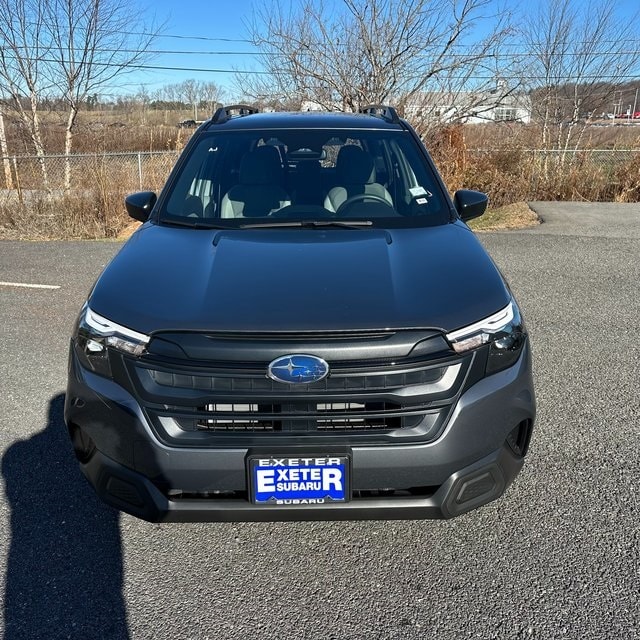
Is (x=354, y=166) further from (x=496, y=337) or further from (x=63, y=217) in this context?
(x=63, y=217)

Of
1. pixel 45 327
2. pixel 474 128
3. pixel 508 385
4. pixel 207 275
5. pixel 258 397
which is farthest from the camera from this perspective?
pixel 474 128

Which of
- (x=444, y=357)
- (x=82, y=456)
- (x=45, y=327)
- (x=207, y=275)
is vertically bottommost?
(x=45, y=327)

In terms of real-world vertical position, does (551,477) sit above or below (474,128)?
below

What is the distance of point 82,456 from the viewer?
2.31 meters

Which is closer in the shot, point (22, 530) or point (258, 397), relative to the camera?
point (258, 397)

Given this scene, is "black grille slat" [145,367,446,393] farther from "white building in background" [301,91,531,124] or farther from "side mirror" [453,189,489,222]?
"white building in background" [301,91,531,124]

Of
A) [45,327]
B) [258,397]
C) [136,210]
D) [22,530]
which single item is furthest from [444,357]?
[45,327]

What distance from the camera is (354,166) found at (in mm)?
3562

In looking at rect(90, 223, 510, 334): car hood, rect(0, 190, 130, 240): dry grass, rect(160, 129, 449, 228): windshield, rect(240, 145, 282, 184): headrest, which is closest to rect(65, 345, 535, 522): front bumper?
rect(90, 223, 510, 334): car hood

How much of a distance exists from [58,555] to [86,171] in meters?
8.89

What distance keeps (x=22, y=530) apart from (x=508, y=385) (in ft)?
6.93

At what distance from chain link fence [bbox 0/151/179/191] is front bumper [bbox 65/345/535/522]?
8583 mm

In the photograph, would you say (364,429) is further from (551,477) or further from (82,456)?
(551,477)

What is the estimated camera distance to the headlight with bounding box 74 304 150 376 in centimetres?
212
